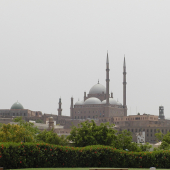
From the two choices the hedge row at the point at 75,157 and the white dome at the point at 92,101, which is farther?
the white dome at the point at 92,101

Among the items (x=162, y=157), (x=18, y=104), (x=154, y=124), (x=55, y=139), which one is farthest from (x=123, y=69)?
(x=162, y=157)

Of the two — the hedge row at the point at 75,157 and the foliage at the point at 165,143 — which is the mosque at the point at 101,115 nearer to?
the foliage at the point at 165,143

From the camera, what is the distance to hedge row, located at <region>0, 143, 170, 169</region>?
66.6ft

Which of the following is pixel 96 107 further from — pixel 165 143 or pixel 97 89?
pixel 165 143

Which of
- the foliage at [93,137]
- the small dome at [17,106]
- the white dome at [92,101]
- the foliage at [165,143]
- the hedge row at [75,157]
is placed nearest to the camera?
the hedge row at [75,157]

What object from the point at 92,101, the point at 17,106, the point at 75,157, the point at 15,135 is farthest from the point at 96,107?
the point at 75,157

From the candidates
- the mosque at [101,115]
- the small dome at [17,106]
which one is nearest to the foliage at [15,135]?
the mosque at [101,115]

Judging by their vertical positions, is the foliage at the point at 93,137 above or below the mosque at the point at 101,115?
below

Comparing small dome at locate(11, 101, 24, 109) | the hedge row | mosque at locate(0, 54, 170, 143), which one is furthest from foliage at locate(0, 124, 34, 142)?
small dome at locate(11, 101, 24, 109)

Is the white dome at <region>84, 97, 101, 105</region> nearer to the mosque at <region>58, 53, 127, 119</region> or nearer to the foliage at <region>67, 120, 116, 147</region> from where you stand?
the mosque at <region>58, 53, 127, 119</region>

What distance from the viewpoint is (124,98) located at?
372 ft

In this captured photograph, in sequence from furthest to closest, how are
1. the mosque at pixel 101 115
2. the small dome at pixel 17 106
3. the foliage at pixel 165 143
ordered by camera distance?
the small dome at pixel 17 106 < the mosque at pixel 101 115 < the foliage at pixel 165 143

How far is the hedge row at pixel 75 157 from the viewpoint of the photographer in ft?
66.6

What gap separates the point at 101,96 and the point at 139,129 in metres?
30.7
